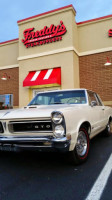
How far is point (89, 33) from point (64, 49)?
2.37m

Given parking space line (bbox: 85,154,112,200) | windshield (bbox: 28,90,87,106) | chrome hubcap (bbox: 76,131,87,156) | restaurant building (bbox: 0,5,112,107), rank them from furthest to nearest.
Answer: restaurant building (bbox: 0,5,112,107), windshield (bbox: 28,90,87,106), chrome hubcap (bbox: 76,131,87,156), parking space line (bbox: 85,154,112,200)

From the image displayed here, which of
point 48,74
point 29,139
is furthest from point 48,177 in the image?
point 48,74

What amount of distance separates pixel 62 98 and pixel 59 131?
5.81 ft

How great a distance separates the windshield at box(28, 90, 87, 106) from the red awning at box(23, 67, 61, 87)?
15.0 ft

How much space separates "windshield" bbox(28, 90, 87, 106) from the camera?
157 inches

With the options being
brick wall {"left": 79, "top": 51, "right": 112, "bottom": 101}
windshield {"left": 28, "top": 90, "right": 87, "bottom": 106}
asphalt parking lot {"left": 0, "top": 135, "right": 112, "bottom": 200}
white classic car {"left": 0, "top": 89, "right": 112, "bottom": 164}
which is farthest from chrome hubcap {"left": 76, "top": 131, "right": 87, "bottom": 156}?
brick wall {"left": 79, "top": 51, "right": 112, "bottom": 101}

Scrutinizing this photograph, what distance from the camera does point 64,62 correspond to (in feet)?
31.2

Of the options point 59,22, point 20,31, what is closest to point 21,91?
point 20,31

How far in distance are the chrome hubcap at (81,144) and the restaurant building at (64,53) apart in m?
6.05

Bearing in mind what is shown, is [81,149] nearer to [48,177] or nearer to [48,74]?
[48,177]

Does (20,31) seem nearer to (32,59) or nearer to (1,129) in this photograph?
(32,59)

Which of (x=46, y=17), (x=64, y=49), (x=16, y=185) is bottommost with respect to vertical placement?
(x=16, y=185)

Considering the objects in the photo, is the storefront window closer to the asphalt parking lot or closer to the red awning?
the red awning

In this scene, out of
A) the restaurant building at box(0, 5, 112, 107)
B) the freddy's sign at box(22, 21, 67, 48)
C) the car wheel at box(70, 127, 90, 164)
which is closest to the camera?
the car wheel at box(70, 127, 90, 164)
